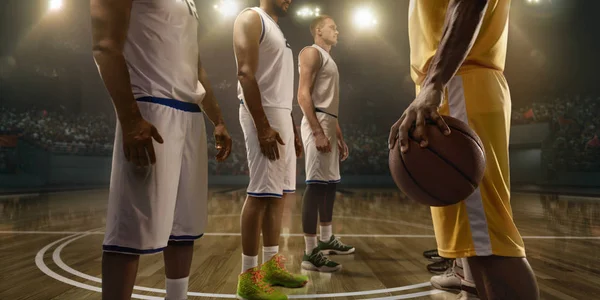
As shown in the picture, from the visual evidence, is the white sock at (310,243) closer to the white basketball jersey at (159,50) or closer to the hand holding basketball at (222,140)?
the hand holding basketball at (222,140)

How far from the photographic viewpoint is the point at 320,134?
3006mm

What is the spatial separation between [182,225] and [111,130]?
16.3 meters

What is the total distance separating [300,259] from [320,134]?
1.06 meters

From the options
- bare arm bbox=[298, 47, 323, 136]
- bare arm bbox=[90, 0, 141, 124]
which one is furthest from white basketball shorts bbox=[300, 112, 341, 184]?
bare arm bbox=[90, 0, 141, 124]

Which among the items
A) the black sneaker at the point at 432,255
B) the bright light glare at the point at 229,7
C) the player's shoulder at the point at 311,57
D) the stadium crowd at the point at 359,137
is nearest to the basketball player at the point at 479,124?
the player's shoulder at the point at 311,57

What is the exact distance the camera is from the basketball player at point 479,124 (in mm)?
1077

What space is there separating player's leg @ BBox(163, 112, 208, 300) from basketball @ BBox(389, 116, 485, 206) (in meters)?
0.78

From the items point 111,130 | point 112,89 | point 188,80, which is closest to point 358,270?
point 188,80

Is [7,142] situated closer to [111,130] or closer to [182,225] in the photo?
[111,130]

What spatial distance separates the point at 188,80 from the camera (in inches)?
58.1

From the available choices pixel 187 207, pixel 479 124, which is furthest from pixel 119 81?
pixel 479 124

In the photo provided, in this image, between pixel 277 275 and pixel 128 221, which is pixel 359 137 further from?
pixel 128 221

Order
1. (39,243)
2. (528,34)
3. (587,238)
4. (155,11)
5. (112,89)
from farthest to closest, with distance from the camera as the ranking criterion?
(528,34) → (587,238) → (39,243) → (155,11) → (112,89)

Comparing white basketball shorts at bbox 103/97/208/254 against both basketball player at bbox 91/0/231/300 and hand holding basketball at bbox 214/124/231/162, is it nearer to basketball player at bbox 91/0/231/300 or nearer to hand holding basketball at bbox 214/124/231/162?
basketball player at bbox 91/0/231/300
